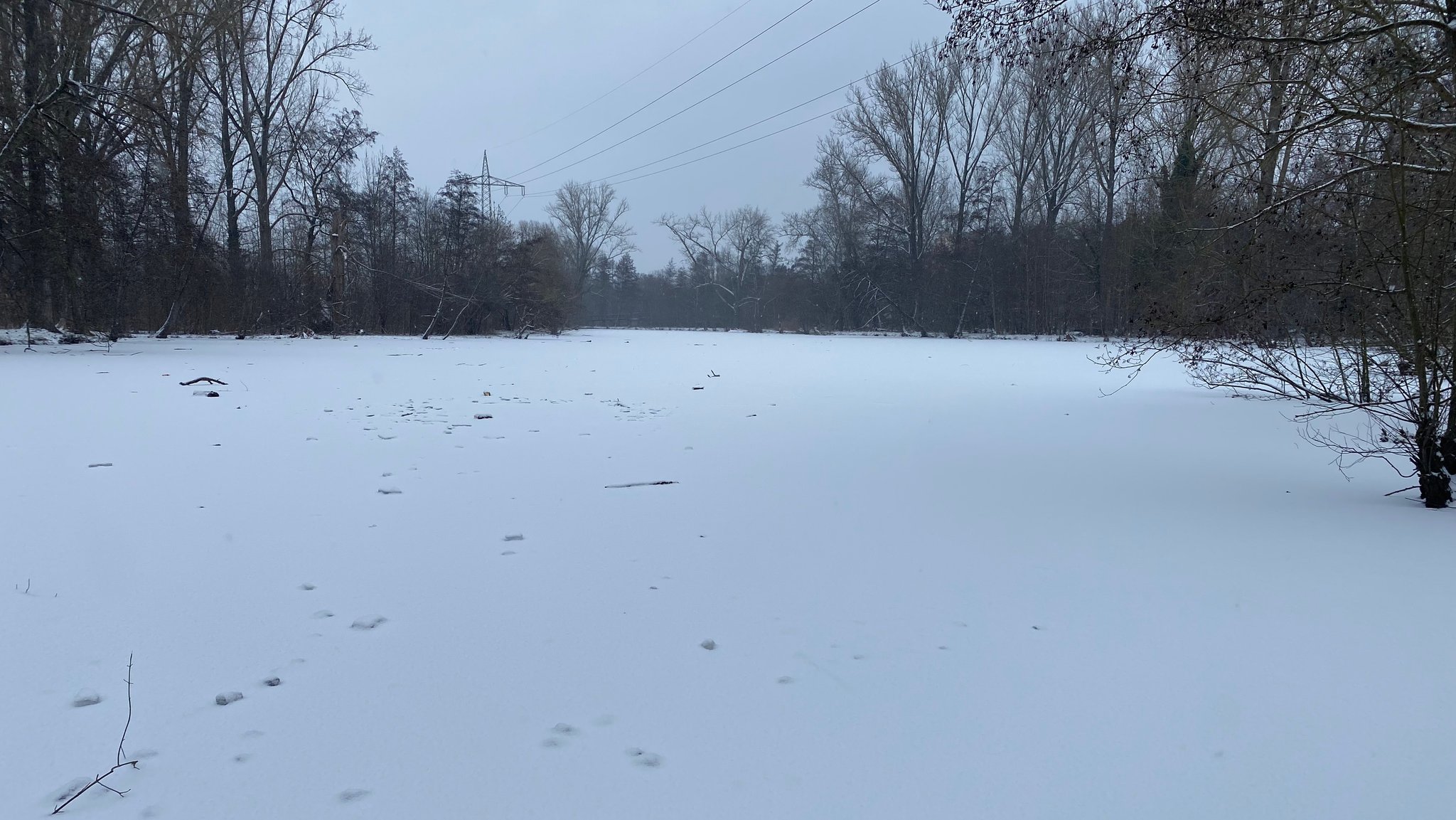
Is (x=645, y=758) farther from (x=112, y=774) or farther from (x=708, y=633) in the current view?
(x=112, y=774)

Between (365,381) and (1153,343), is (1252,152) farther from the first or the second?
(365,381)

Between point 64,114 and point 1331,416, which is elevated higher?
point 64,114

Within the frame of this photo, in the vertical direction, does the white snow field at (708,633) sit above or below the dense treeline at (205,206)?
below

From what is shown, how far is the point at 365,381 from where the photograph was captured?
9.09 meters

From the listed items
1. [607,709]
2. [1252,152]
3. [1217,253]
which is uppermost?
[1252,152]

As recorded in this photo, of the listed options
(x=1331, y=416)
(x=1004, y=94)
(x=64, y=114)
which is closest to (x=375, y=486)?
(x=1331, y=416)

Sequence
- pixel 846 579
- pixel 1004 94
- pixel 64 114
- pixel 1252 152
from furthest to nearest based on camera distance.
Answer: pixel 1004 94 → pixel 64 114 → pixel 1252 152 → pixel 846 579

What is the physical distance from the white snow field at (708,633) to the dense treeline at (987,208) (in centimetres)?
111

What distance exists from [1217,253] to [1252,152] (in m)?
1.15

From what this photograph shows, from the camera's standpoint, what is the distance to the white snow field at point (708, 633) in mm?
1532

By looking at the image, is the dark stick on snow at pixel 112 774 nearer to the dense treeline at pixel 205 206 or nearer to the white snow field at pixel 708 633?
the white snow field at pixel 708 633

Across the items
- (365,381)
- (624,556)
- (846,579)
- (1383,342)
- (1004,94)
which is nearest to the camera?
(846,579)

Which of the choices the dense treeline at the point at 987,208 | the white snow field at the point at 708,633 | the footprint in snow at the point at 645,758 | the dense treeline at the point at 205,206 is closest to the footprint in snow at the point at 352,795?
the white snow field at the point at 708,633

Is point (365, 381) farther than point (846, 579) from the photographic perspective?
Yes
